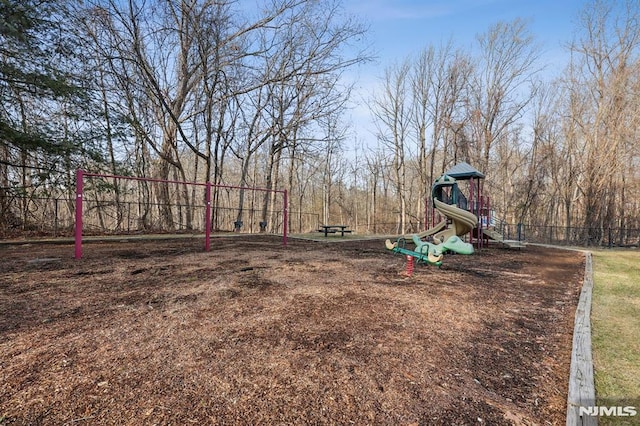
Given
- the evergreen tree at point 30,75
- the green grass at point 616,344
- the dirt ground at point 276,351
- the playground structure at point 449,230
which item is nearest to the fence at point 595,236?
the playground structure at point 449,230

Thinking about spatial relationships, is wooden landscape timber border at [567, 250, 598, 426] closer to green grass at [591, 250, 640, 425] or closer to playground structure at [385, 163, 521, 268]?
green grass at [591, 250, 640, 425]

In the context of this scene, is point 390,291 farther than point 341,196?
No

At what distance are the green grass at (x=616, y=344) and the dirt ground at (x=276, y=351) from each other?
22cm

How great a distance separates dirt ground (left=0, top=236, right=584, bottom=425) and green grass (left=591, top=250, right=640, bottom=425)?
0.71 feet

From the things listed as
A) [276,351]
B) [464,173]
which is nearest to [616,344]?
[276,351]

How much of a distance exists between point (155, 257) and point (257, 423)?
6.17 m

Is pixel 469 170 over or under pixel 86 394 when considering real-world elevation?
over

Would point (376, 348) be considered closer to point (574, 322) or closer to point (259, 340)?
point (259, 340)

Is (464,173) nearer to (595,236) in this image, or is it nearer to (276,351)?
(276,351)

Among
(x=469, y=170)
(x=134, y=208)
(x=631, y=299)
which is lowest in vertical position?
(x=631, y=299)

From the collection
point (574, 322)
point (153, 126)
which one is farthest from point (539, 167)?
point (153, 126)

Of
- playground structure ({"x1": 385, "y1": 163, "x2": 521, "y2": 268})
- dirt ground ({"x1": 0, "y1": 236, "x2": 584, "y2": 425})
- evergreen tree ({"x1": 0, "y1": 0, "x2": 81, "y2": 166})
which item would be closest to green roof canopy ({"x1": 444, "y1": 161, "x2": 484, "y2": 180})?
playground structure ({"x1": 385, "y1": 163, "x2": 521, "y2": 268})

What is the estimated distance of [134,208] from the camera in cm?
1410

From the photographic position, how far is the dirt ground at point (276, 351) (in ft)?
5.56
